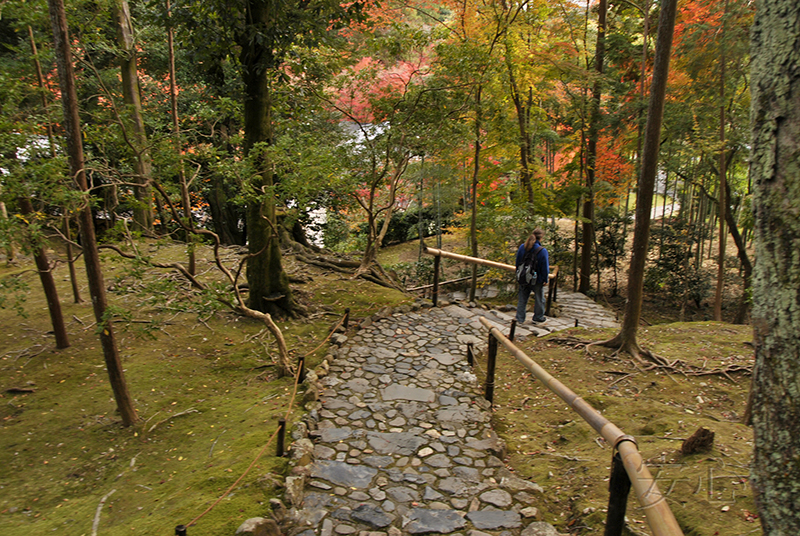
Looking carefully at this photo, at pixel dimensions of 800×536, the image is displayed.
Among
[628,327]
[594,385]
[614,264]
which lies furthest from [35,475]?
[614,264]

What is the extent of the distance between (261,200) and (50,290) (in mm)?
2646

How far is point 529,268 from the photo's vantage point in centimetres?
734

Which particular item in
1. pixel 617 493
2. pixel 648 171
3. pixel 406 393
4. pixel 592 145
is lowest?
pixel 406 393

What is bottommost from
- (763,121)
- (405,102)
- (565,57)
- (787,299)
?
(787,299)

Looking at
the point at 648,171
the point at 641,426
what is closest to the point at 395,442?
the point at 641,426

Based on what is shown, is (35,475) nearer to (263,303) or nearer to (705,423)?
(263,303)

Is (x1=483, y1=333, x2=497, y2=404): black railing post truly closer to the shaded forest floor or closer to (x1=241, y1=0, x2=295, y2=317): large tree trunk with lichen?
the shaded forest floor

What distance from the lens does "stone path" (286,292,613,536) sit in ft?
10.7

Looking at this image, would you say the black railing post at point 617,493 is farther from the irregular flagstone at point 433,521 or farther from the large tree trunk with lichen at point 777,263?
the irregular flagstone at point 433,521

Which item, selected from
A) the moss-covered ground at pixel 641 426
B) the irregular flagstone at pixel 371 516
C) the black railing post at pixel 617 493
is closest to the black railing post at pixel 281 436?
the irregular flagstone at pixel 371 516

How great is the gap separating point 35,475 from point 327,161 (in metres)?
4.34

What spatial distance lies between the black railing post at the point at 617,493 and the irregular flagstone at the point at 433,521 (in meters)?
1.23

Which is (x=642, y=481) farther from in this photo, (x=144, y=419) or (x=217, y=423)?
(x=144, y=419)

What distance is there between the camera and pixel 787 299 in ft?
5.25
